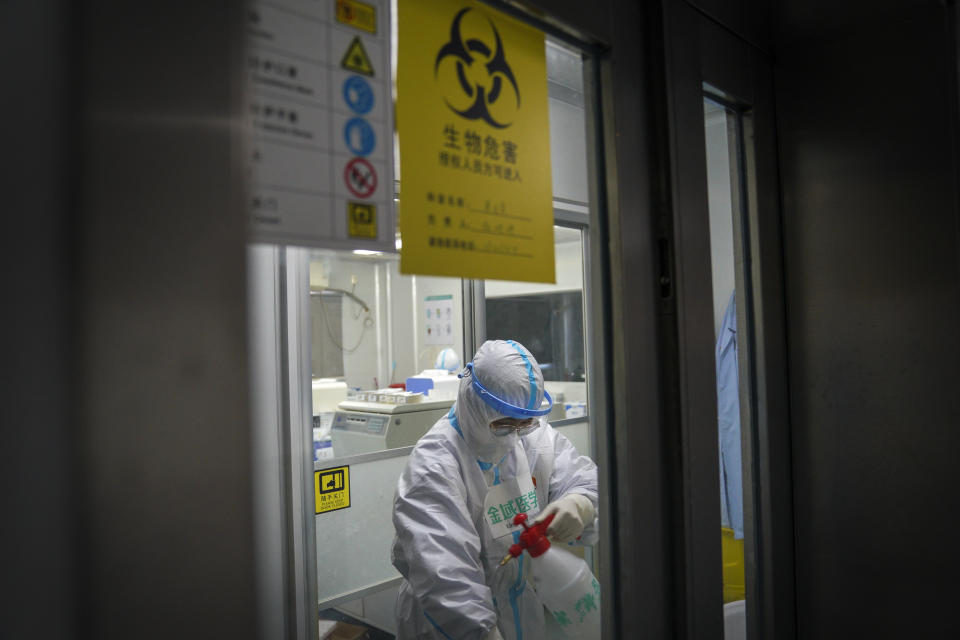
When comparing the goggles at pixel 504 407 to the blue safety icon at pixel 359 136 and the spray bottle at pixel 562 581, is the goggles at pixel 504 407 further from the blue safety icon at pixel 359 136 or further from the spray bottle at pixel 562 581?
the blue safety icon at pixel 359 136

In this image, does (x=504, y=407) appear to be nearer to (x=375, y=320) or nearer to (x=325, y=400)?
(x=325, y=400)

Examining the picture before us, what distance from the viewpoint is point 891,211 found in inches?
37.6

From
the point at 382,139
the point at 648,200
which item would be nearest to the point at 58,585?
the point at 382,139

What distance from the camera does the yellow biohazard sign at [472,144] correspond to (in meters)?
0.57

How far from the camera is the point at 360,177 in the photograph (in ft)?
1.64

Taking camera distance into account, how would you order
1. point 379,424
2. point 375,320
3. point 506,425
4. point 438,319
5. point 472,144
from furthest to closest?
point 375,320, point 438,319, point 379,424, point 506,425, point 472,144

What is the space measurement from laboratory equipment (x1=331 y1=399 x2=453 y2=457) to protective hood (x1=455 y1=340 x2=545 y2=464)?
2.00 feet

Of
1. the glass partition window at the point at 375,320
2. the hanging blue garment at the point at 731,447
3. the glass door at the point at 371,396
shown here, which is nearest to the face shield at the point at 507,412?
the glass door at the point at 371,396

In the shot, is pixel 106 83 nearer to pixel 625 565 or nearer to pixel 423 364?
pixel 625 565

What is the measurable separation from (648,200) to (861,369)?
0.49 metres

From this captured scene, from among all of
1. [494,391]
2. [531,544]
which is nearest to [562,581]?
[531,544]

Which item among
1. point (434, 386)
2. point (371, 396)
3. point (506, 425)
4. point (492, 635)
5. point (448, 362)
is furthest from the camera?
point (448, 362)

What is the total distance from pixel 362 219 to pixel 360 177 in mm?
35

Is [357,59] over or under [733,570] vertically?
over
